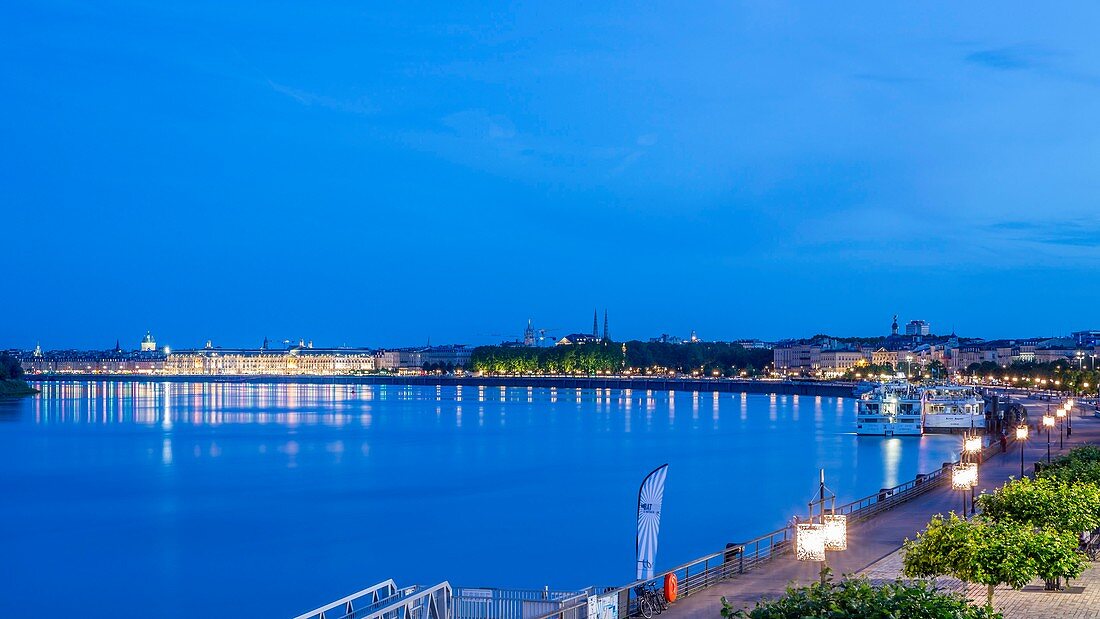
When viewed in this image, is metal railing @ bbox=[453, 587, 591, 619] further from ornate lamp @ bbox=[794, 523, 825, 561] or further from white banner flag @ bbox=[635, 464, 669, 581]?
ornate lamp @ bbox=[794, 523, 825, 561]

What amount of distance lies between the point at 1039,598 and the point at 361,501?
95.0 ft

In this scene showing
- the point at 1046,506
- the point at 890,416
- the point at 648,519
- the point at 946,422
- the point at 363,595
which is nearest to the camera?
the point at 363,595

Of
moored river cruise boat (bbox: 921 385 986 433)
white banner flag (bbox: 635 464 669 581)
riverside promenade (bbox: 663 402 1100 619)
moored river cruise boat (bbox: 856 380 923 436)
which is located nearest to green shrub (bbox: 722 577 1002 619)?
riverside promenade (bbox: 663 402 1100 619)

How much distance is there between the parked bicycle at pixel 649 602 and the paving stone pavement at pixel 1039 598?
317 cm

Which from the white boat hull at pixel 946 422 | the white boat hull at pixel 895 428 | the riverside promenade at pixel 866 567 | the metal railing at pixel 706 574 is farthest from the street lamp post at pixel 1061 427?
the metal railing at pixel 706 574

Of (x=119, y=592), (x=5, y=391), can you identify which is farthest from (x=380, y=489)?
(x=5, y=391)

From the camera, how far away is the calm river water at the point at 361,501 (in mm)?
27562

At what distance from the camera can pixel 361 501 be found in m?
41.8

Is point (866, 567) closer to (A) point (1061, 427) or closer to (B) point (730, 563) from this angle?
(B) point (730, 563)

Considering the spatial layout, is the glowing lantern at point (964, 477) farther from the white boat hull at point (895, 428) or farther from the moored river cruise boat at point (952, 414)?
the moored river cruise boat at point (952, 414)

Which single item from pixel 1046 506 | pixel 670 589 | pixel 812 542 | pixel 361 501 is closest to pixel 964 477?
pixel 1046 506

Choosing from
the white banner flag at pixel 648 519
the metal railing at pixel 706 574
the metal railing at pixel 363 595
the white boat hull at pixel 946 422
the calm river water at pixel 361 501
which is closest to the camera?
the metal railing at pixel 363 595

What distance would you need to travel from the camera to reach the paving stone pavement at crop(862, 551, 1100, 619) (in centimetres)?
1500

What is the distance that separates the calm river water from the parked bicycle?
35.1ft
